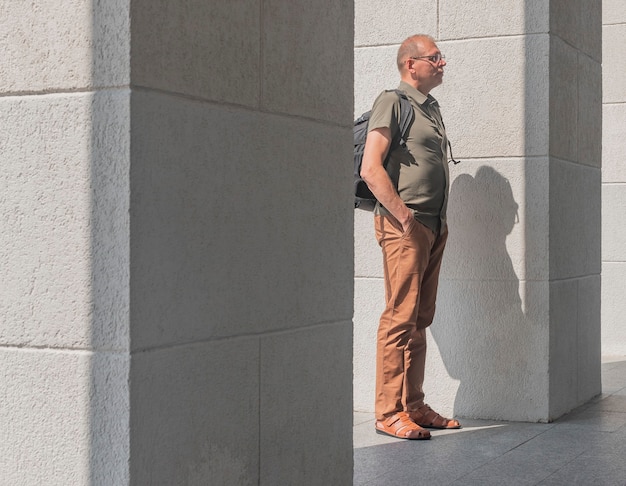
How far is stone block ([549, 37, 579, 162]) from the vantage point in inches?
293

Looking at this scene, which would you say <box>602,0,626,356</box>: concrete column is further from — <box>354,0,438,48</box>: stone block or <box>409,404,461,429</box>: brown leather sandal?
<box>409,404,461,429</box>: brown leather sandal

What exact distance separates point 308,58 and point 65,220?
1.38 m

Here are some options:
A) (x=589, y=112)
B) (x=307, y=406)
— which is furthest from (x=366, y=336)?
(x=307, y=406)

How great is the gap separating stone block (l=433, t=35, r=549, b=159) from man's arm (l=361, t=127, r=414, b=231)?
44.6 inches

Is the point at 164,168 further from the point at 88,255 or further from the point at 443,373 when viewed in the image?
the point at 443,373

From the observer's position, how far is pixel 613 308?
12.1 m

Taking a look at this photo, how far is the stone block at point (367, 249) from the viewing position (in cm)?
771

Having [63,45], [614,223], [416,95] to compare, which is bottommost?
[614,223]

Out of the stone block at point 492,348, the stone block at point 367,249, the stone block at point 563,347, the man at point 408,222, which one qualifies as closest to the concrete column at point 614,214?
the stone block at point 563,347

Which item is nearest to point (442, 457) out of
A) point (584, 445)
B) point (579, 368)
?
point (584, 445)

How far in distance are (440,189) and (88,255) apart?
12.2 feet

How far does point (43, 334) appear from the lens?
3.46 metres

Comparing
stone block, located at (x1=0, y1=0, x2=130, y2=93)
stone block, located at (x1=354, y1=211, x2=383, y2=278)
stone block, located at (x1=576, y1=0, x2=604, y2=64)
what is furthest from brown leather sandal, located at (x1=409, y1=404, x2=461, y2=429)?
stone block, located at (x1=0, y1=0, x2=130, y2=93)

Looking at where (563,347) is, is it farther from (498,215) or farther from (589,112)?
(589,112)
